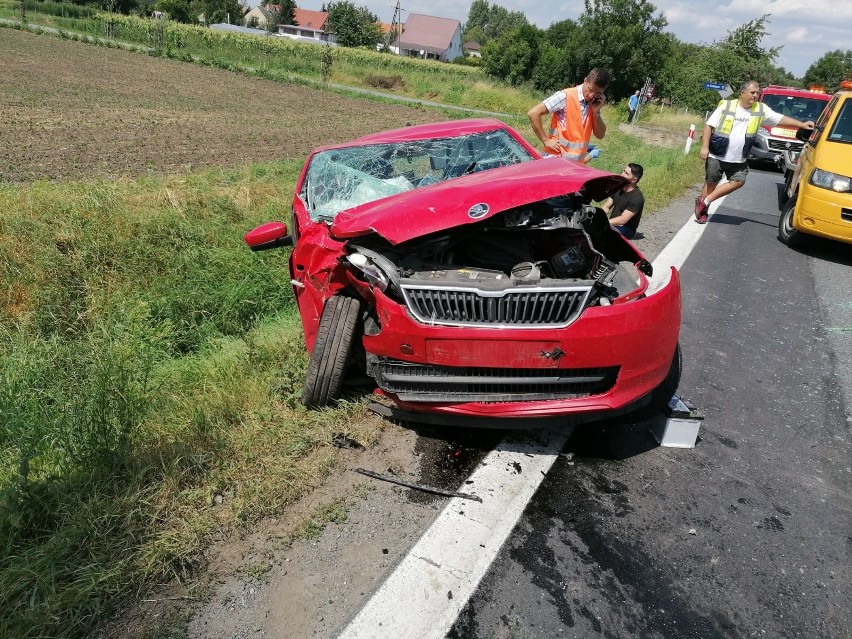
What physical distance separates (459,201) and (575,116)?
11.9 ft

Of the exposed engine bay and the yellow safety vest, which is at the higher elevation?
the yellow safety vest

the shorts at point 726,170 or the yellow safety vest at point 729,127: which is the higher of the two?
the yellow safety vest at point 729,127

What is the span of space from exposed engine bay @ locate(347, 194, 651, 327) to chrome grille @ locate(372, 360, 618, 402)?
24 centimetres

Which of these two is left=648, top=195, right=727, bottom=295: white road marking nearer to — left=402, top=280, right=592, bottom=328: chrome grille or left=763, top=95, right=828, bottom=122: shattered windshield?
left=402, top=280, right=592, bottom=328: chrome grille

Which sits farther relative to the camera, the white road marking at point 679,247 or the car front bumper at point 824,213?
the car front bumper at point 824,213

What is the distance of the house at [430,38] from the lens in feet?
323

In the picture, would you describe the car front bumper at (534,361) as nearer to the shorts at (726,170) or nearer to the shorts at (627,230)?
the shorts at (627,230)

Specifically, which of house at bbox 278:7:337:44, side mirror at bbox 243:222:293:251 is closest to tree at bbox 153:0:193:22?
house at bbox 278:7:337:44

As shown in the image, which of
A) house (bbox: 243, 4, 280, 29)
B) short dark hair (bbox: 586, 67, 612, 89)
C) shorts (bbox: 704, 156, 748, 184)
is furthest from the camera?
house (bbox: 243, 4, 280, 29)

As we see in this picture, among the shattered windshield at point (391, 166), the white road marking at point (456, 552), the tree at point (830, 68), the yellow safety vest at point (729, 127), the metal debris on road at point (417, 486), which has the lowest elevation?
the metal debris on road at point (417, 486)

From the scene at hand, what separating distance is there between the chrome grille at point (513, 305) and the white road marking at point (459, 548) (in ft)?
2.14

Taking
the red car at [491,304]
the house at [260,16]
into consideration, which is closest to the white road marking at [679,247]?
the red car at [491,304]

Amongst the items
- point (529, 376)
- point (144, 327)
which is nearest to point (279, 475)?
point (529, 376)

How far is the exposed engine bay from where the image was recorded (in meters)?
2.67
